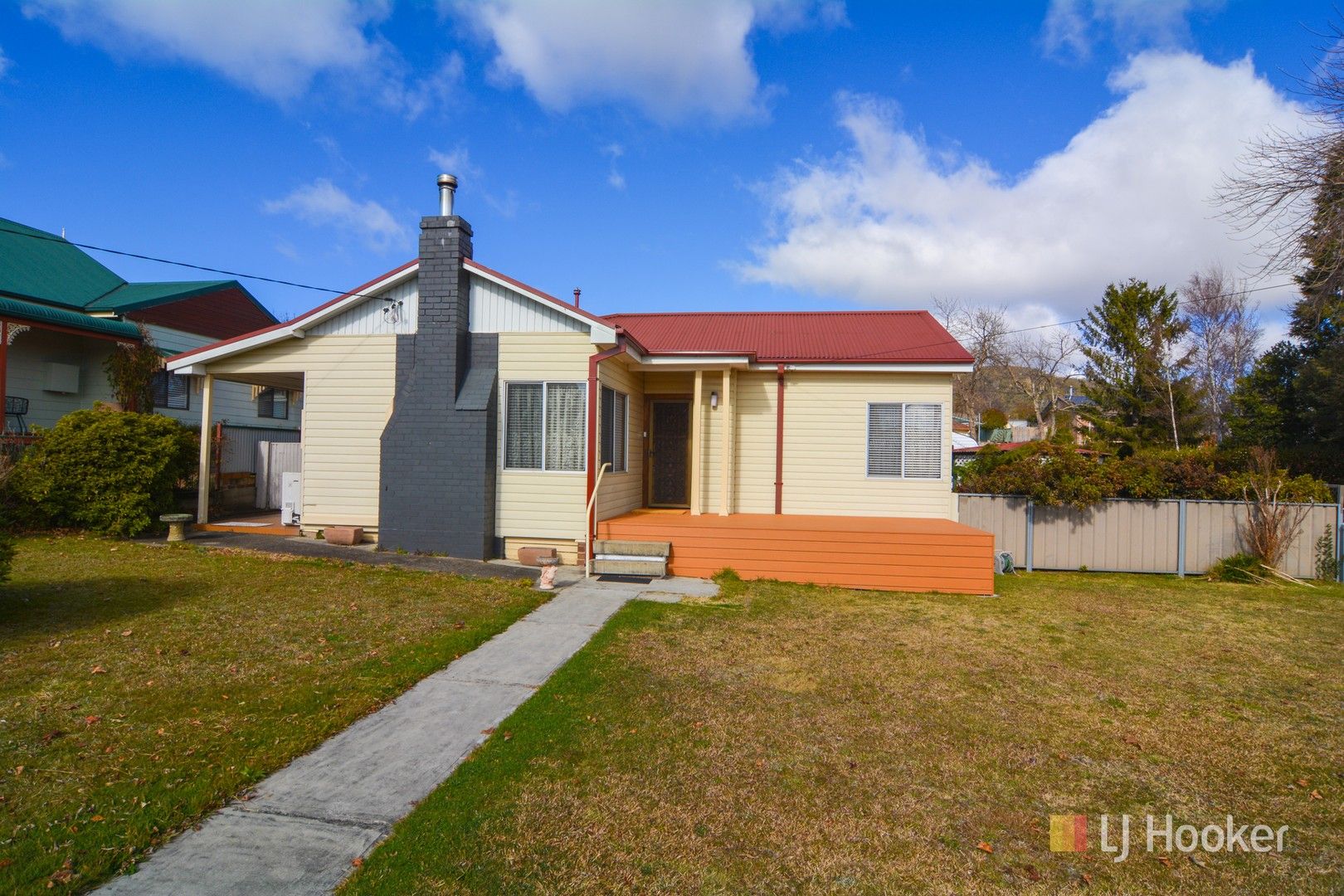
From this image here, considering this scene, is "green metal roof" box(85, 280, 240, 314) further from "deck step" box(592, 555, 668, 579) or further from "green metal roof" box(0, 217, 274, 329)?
"deck step" box(592, 555, 668, 579)

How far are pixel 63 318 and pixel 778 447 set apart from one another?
546 inches

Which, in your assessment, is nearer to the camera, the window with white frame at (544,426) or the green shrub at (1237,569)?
the window with white frame at (544,426)

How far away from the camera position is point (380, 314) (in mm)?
10477

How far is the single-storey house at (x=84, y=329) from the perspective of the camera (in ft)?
44.3

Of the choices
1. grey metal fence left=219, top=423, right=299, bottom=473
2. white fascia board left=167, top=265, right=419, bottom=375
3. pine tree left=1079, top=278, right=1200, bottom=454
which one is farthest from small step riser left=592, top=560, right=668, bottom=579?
pine tree left=1079, top=278, right=1200, bottom=454

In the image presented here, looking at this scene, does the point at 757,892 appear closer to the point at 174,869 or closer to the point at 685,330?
the point at 174,869

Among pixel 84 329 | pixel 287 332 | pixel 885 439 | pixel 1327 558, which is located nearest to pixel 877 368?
pixel 885 439

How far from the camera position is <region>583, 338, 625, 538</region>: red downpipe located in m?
9.50

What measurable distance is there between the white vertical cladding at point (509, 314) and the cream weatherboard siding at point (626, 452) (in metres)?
0.91

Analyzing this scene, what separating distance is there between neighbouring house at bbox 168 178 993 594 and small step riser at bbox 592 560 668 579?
0.03 metres

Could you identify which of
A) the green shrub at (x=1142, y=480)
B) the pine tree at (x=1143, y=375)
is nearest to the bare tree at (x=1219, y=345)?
the pine tree at (x=1143, y=375)

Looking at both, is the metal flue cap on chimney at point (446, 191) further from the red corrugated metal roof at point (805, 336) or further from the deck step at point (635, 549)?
the deck step at point (635, 549)

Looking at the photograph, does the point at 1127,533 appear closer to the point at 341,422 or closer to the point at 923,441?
the point at 923,441

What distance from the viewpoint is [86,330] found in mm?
13711
